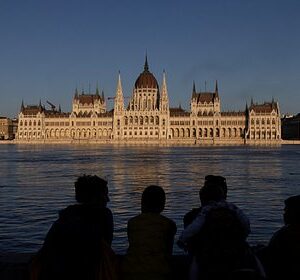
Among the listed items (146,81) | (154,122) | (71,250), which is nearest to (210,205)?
(71,250)

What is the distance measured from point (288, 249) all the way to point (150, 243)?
53.2 inches

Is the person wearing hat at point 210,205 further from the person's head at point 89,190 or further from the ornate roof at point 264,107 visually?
the ornate roof at point 264,107

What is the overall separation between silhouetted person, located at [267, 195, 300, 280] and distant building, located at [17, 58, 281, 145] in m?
160

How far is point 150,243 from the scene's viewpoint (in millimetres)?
5461

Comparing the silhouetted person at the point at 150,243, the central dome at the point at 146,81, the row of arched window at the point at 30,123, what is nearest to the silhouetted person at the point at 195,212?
the silhouetted person at the point at 150,243

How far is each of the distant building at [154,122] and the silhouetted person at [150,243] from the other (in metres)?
160

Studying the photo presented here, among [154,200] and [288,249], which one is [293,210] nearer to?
[288,249]

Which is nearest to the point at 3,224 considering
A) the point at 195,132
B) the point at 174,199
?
the point at 174,199

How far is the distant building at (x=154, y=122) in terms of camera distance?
171625mm

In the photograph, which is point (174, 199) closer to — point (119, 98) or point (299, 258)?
point (299, 258)

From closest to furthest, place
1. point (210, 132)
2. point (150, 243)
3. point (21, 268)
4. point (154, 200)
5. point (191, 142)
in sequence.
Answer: point (150, 243)
point (154, 200)
point (21, 268)
point (191, 142)
point (210, 132)

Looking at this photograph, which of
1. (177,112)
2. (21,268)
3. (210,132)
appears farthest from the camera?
(177,112)

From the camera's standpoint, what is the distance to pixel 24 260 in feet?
19.9

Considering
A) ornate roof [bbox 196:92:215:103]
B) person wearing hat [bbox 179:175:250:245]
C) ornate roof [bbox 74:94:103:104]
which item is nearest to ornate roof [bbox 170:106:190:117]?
ornate roof [bbox 196:92:215:103]
